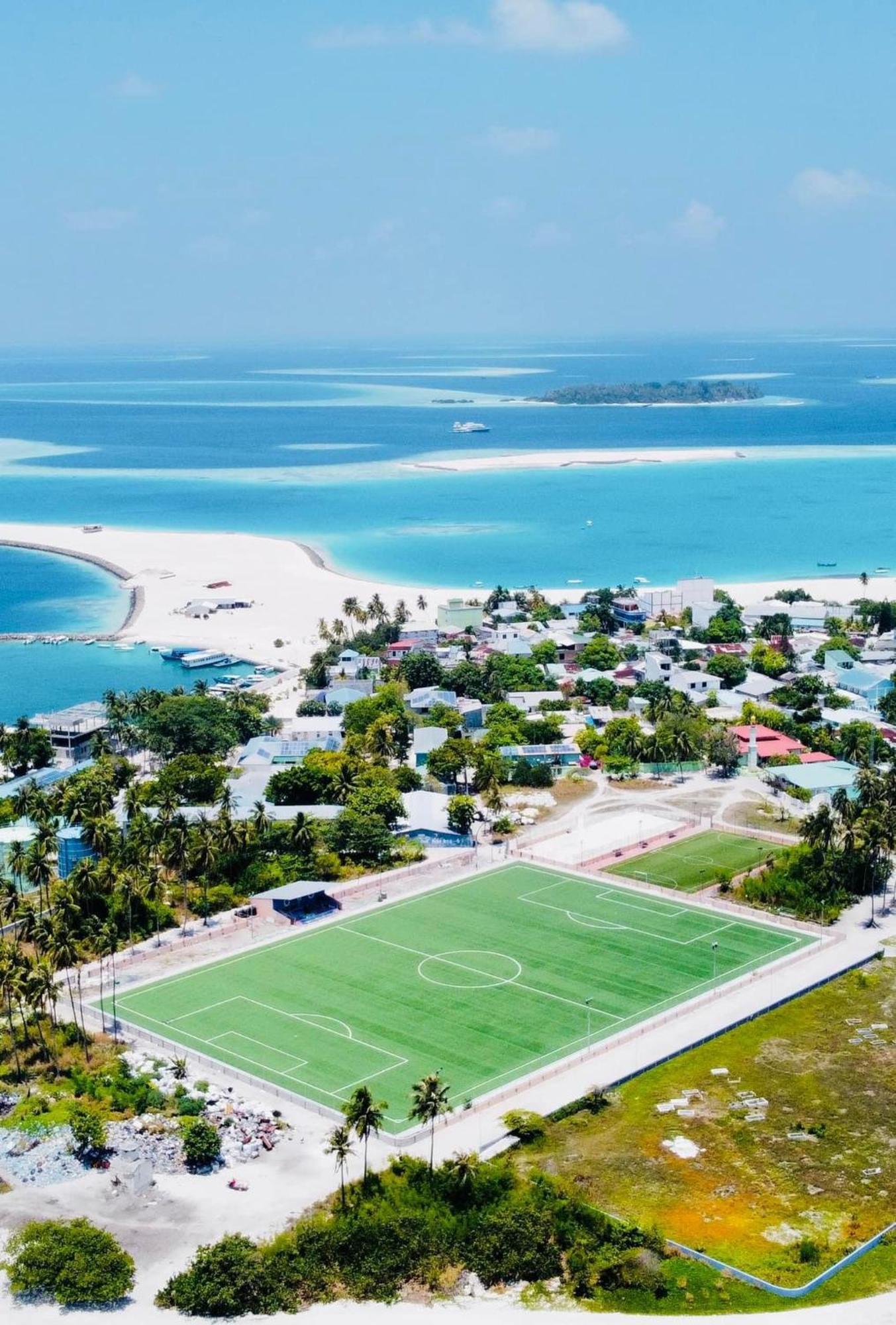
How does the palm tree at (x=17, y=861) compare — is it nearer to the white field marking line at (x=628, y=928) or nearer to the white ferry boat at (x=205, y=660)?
the white field marking line at (x=628, y=928)

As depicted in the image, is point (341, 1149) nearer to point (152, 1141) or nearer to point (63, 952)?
point (152, 1141)

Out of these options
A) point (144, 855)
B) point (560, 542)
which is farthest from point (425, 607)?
point (144, 855)

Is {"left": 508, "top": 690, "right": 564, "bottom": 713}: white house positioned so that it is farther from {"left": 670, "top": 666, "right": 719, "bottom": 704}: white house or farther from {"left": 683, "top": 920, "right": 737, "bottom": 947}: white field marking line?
{"left": 683, "top": 920, "right": 737, "bottom": 947}: white field marking line

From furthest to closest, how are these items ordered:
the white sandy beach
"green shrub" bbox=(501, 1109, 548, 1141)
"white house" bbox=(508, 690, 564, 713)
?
the white sandy beach → "white house" bbox=(508, 690, 564, 713) → "green shrub" bbox=(501, 1109, 548, 1141)

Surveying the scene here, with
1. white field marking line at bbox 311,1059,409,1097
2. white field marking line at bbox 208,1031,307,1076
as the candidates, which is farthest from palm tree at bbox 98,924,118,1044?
white field marking line at bbox 311,1059,409,1097

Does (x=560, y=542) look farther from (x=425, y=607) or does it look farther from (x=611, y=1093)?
(x=611, y=1093)

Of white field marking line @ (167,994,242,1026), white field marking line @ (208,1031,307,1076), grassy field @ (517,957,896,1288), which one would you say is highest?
grassy field @ (517,957,896,1288)
